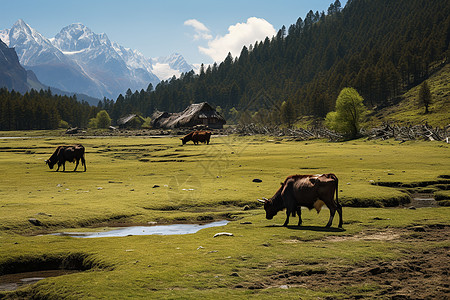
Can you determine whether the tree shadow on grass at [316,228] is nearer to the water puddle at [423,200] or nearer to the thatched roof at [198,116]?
the water puddle at [423,200]

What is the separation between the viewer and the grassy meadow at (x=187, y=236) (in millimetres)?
8609

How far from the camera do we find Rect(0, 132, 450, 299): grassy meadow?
8609mm

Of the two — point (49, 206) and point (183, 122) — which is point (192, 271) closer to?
point (49, 206)

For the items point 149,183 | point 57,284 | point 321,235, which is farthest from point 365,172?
point 57,284

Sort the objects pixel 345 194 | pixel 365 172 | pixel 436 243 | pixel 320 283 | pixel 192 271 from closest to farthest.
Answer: pixel 320 283
pixel 192 271
pixel 436 243
pixel 345 194
pixel 365 172

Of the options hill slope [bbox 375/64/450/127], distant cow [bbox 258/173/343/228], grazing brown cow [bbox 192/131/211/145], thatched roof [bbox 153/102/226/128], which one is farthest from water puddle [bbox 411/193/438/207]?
thatched roof [bbox 153/102/226/128]

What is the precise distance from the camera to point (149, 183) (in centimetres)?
2727

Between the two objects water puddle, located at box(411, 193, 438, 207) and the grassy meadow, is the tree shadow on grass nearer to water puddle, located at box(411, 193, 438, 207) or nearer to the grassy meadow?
the grassy meadow

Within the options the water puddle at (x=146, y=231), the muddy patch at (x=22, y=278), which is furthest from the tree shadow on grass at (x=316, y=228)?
the muddy patch at (x=22, y=278)

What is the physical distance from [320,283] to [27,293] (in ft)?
22.2

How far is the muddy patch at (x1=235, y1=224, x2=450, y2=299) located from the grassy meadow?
3.9 inches

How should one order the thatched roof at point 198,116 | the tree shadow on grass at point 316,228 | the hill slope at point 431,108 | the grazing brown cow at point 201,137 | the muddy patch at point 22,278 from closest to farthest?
1. the muddy patch at point 22,278
2. the tree shadow on grass at point 316,228
3. the grazing brown cow at point 201,137
4. the hill slope at point 431,108
5. the thatched roof at point 198,116

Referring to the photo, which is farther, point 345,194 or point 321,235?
point 345,194

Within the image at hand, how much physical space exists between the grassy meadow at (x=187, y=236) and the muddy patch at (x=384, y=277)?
100 mm
